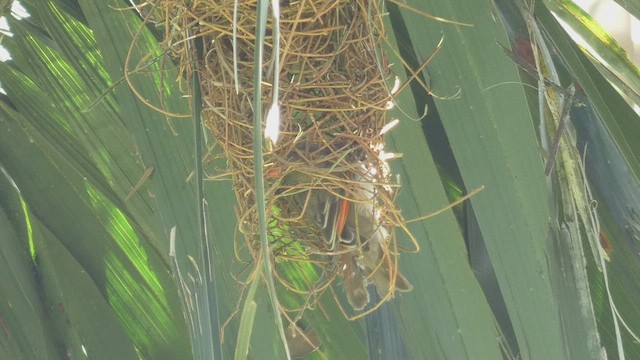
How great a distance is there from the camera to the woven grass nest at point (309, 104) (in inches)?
33.1

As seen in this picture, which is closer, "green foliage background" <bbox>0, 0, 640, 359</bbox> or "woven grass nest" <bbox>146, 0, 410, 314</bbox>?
"woven grass nest" <bbox>146, 0, 410, 314</bbox>

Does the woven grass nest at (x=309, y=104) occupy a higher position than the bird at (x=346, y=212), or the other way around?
the woven grass nest at (x=309, y=104)

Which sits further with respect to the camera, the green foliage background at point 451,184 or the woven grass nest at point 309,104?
the green foliage background at point 451,184

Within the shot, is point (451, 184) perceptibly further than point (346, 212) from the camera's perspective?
Yes

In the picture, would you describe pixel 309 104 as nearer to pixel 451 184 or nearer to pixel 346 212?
pixel 346 212

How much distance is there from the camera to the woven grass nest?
842 millimetres

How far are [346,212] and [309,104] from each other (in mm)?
106

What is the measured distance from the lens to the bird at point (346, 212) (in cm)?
86

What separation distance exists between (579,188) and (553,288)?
0.10m

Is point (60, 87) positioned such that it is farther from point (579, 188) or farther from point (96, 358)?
point (579, 188)

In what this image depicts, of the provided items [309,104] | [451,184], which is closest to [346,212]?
[309,104]

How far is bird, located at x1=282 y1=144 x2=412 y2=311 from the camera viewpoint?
33.8 inches

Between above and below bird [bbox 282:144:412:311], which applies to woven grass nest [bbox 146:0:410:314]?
above

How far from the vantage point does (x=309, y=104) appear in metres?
0.86
